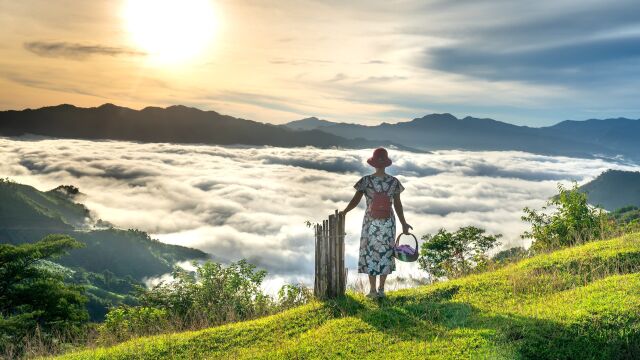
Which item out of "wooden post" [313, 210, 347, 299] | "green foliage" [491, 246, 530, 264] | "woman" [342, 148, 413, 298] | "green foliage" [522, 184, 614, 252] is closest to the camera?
"woman" [342, 148, 413, 298]

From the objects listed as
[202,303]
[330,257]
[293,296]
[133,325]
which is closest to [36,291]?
[202,303]

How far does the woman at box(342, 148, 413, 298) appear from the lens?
10.6 meters

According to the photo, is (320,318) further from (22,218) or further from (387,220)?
(22,218)

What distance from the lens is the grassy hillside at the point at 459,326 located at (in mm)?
8047

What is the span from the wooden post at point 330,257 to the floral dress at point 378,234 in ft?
1.68

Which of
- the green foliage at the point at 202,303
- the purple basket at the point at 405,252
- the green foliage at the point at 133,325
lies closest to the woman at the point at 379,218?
the purple basket at the point at 405,252

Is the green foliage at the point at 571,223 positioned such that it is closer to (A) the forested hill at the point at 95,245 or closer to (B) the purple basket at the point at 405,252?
(B) the purple basket at the point at 405,252

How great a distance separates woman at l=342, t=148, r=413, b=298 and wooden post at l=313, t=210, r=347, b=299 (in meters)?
0.43

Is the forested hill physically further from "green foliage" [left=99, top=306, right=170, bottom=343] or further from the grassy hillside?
the grassy hillside

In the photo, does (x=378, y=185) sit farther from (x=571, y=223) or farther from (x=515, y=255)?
(x=571, y=223)

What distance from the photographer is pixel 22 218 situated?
16350cm

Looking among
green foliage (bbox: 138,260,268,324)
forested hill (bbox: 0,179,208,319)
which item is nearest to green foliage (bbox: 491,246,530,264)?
green foliage (bbox: 138,260,268,324)

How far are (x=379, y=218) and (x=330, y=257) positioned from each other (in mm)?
1349

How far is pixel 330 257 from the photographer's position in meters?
11.0
